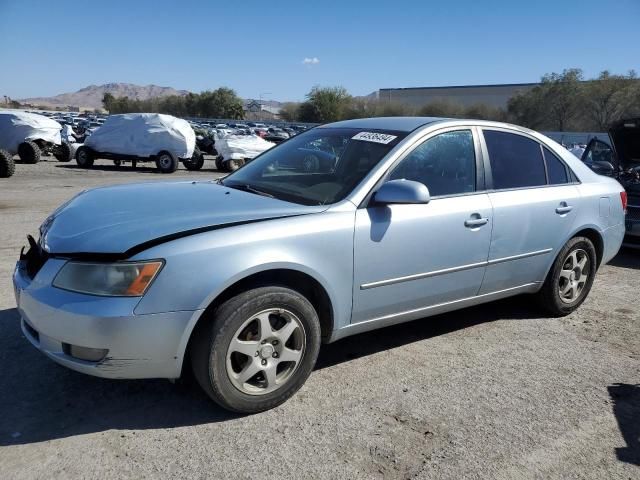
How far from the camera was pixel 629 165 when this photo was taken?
7934 mm

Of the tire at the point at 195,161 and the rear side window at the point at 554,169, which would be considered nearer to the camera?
the rear side window at the point at 554,169

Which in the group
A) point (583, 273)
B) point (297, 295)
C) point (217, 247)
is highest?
point (217, 247)

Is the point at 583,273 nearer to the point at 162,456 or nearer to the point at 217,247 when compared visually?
the point at 217,247

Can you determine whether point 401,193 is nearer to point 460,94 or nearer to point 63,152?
point 63,152

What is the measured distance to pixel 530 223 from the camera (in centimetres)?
417

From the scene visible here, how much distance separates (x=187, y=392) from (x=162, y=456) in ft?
2.09

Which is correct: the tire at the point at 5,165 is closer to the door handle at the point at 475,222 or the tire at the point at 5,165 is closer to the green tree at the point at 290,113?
the door handle at the point at 475,222

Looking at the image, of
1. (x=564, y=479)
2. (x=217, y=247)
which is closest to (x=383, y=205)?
(x=217, y=247)

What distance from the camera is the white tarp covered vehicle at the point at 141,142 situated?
1909 centimetres

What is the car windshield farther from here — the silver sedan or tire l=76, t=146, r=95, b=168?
tire l=76, t=146, r=95, b=168

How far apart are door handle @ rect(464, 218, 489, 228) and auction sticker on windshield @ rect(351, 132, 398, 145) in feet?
2.51

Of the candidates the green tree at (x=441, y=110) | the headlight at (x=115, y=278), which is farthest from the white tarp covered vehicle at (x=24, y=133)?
the green tree at (x=441, y=110)

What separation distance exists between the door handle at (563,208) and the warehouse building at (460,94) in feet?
319

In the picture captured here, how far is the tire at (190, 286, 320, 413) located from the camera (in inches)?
109
